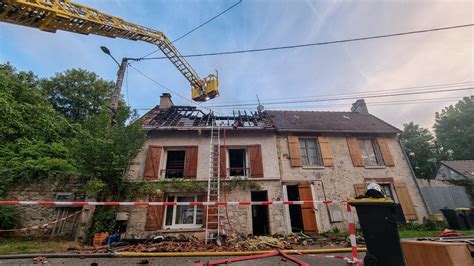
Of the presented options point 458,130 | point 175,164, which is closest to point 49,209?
point 175,164

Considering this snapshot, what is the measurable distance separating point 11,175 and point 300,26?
Result: 45.0 ft

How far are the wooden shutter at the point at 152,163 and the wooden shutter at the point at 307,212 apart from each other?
22.0ft

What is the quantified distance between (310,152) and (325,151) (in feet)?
2.40

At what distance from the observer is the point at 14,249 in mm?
5457

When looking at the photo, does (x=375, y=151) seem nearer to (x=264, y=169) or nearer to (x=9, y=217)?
(x=264, y=169)

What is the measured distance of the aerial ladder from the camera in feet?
20.9

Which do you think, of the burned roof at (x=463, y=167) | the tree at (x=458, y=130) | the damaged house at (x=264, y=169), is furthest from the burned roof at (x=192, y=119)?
the tree at (x=458, y=130)

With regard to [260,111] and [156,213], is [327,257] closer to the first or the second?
[156,213]

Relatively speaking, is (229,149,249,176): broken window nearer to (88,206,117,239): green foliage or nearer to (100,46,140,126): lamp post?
(88,206,117,239): green foliage

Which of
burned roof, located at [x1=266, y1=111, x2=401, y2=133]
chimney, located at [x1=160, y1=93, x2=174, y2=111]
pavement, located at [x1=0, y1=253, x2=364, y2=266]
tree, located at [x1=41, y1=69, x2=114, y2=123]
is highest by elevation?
tree, located at [x1=41, y1=69, x2=114, y2=123]

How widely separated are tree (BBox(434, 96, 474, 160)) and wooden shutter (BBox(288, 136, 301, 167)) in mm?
26190

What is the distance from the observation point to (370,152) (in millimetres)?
10594

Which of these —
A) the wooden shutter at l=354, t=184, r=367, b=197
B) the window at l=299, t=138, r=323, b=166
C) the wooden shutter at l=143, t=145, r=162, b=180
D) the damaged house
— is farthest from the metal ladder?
the wooden shutter at l=354, t=184, r=367, b=197

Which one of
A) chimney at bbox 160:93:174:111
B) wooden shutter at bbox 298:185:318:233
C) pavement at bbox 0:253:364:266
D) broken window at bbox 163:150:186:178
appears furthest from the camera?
chimney at bbox 160:93:174:111
